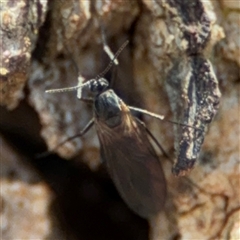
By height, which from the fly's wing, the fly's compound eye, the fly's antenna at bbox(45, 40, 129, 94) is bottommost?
the fly's wing

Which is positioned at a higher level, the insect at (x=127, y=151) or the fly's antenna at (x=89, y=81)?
the fly's antenna at (x=89, y=81)

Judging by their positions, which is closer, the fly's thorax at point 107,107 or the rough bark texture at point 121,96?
the rough bark texture at point 121,96

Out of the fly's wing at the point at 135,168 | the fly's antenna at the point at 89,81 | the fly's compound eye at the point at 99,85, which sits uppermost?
the fly's antenna at the point at 89,81

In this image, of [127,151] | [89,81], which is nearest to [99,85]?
[89,81]

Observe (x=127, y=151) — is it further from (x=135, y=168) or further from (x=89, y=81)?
(x=89, y=81)
